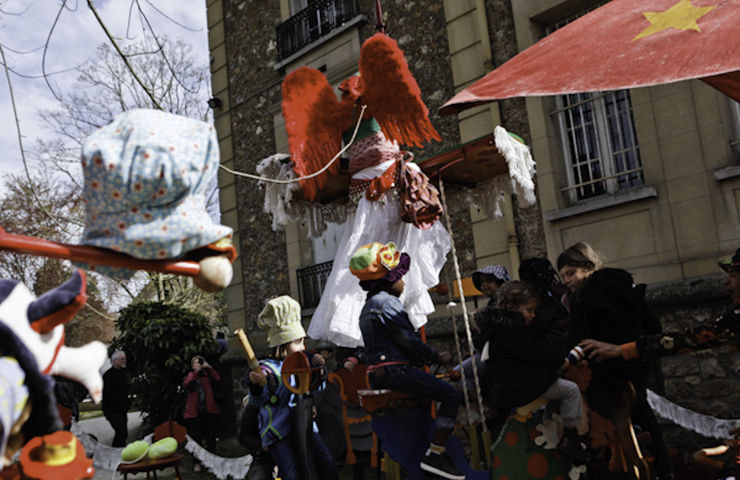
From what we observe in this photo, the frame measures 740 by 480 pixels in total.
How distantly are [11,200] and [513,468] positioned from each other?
1586cm

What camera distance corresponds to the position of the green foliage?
10266 millimetres

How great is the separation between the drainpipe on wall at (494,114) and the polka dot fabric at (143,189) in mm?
5485

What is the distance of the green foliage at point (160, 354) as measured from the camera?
33.7 ft

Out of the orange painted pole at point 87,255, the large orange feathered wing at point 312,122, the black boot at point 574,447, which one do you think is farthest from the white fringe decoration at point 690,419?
the orange painted pole at point 87,255

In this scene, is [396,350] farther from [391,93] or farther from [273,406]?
[391,93]

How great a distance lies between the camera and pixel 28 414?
1.47 meters

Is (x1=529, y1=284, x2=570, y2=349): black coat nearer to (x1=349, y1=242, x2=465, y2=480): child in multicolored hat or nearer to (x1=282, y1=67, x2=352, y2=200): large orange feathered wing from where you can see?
(x1=349, y1=242, x2=465, y2=480): child in multicolored hat

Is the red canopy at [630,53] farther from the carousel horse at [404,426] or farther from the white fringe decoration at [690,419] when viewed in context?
the white fringe decoration at [690,419]

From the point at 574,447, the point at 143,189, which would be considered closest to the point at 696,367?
the point at 574,447

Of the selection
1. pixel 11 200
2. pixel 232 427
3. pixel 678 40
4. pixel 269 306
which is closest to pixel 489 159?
pixel 269 306

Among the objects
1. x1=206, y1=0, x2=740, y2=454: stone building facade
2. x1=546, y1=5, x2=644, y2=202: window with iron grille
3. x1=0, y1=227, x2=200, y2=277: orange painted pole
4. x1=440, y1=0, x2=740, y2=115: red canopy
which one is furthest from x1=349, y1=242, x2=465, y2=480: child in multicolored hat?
x1=546, y1=5, x2=644, y2=202: window with iron grille

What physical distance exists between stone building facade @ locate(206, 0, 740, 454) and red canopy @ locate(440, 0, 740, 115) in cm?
235

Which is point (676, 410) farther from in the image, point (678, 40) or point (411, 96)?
point (678, 40)

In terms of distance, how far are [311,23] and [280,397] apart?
312 inches
